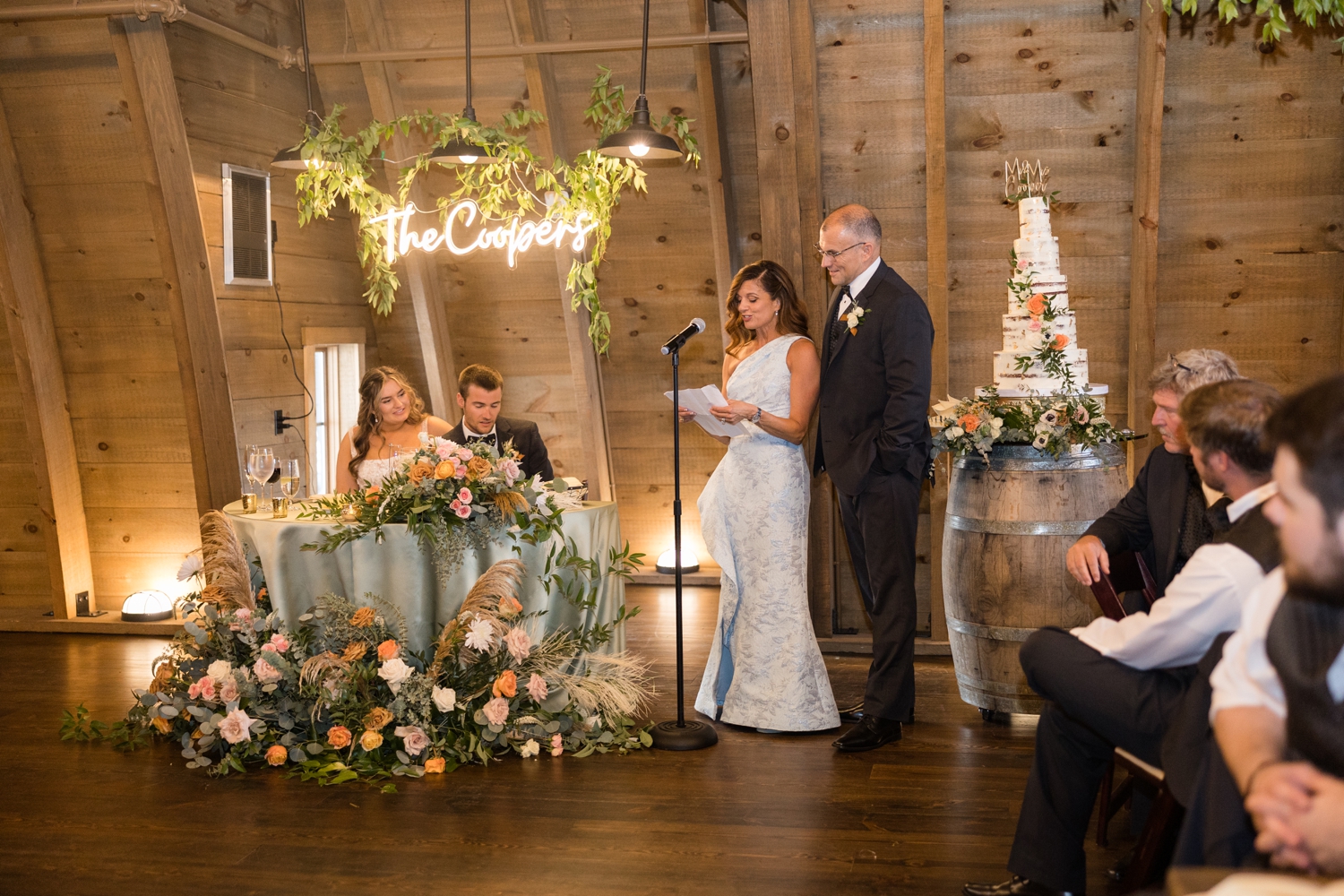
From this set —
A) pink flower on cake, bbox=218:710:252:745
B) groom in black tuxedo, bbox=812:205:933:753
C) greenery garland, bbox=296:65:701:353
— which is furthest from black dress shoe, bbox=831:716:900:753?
greenery garland, bbox=296:65:701:353

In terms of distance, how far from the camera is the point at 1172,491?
9.59ft

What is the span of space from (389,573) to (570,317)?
2419 millimetres

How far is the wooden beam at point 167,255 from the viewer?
15.6 ft

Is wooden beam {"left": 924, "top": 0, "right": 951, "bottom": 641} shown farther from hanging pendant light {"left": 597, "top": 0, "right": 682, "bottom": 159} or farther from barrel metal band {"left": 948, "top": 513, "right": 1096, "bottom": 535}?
hanging pendant light {"left": 597, "top": 0, "right": 682, "bottom": 159}

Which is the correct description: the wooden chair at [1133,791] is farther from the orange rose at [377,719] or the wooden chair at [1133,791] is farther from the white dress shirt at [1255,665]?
the orange rose at [377,719]

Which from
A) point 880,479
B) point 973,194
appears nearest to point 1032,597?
point 880,479

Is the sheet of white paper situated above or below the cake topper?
below

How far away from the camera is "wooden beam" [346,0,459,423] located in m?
5.57

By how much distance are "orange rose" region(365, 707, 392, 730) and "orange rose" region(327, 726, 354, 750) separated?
7cm

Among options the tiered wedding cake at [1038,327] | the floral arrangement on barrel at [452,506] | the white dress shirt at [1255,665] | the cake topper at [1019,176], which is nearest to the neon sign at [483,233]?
the cake topper at [1019,176]

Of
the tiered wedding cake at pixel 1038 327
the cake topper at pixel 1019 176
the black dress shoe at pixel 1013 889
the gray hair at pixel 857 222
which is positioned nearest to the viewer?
the black dress shoe at pixel 1013 889

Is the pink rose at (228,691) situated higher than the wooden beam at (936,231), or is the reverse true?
the wooden beam at (936,231)

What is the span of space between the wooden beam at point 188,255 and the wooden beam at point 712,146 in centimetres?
218

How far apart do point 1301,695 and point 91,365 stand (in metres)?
5.31
